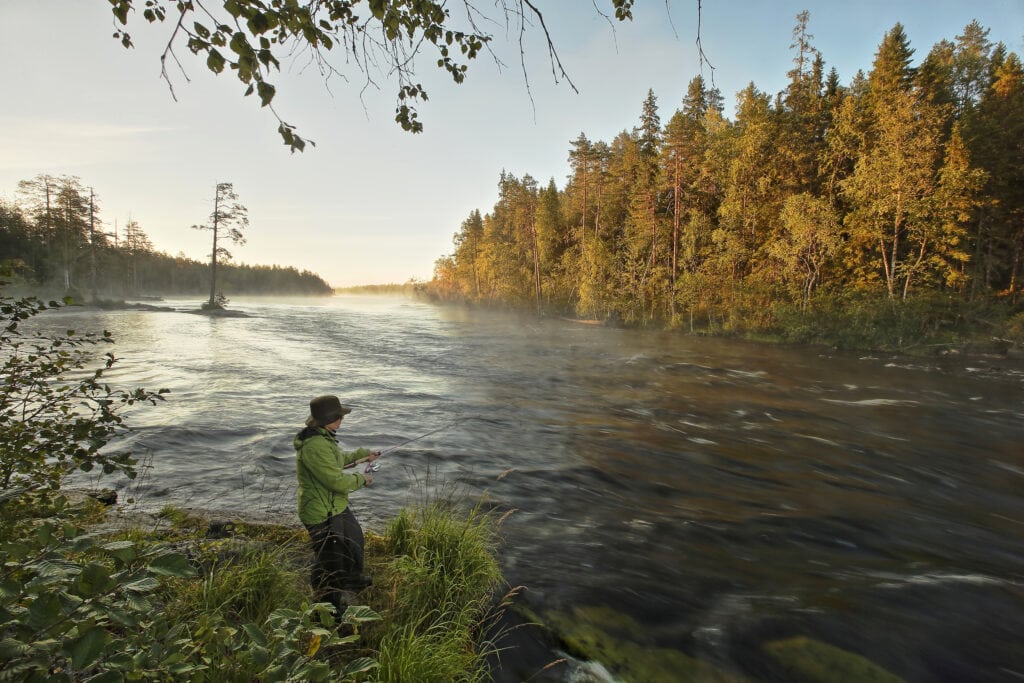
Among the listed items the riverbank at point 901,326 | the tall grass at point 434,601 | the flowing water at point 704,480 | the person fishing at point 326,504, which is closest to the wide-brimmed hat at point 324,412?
the person fishing at point 326,504

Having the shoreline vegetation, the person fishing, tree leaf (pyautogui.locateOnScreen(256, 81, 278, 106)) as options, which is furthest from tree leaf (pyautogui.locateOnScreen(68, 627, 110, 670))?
the person fishing

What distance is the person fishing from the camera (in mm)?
4613

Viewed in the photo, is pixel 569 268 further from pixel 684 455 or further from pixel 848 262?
pixel 684 455

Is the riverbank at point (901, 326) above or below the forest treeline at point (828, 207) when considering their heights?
below

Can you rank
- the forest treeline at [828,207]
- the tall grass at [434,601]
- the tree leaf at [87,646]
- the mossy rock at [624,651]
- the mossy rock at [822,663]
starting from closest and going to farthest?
the tree leaf at [87,646] → the tall grass at [434,601] → the mossy rock at [624,651] → the mossy rock at [822,663] → the forest treeline at [828,207]

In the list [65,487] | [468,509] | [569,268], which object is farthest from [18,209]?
[468,509]

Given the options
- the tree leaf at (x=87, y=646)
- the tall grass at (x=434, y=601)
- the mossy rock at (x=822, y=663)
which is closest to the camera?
the tree leaf at (x=87, y=646)

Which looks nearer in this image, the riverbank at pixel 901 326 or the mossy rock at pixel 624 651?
the mossy rock at pixel 624 651

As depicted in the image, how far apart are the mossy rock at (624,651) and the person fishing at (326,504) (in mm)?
2090

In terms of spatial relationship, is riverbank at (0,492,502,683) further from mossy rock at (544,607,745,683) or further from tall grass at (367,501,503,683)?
mossy rock at (544,607,745,683)

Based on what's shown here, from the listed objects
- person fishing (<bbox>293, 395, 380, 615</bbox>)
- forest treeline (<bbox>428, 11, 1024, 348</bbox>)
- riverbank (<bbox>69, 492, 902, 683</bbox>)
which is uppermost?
forest treeline (<bbox>428, 11, 1024, 348</bbox>)

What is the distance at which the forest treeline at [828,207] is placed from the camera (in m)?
28.3

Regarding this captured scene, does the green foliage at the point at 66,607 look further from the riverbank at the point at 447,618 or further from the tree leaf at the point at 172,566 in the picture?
the riverbank at the point at 447,618

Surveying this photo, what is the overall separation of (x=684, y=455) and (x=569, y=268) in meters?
50.1
